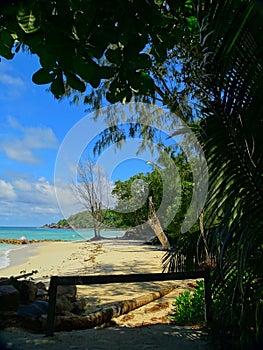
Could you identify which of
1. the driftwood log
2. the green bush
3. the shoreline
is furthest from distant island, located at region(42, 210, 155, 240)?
the green bush

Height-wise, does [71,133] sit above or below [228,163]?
above

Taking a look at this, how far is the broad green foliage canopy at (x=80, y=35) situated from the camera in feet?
5.53

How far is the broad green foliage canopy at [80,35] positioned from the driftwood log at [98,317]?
2.96 m

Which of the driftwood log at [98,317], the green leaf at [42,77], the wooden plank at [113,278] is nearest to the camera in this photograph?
the green leaf at [42,77]

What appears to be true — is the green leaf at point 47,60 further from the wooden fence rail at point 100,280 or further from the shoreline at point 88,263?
the shoreline at point 88,263

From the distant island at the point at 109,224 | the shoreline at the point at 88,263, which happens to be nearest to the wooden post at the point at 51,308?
the shoreline at the point at 88,263

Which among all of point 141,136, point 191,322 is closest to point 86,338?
point 191,322

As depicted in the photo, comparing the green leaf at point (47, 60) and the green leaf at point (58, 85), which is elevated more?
the green leaf at point (47, 60)

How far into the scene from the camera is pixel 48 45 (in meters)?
1.68

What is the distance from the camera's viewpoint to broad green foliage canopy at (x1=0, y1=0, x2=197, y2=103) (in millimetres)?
1686

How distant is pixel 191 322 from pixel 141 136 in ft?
18.6

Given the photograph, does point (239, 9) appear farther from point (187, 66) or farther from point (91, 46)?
point (187, 66)

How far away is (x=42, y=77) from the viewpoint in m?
1.85

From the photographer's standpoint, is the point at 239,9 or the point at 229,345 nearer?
the point at 239,9
